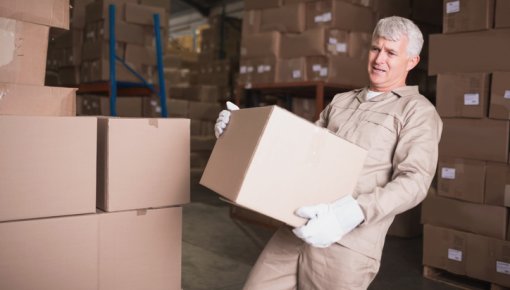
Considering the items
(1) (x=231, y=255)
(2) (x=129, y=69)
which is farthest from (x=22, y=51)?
(2) (x=129, y=69)

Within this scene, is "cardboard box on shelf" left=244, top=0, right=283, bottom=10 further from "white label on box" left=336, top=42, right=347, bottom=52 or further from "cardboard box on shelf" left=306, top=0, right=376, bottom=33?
"white label on box" left=336, top=42, right=347, bottom=52

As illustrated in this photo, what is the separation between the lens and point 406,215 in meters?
4.46

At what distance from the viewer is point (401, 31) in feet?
5.87

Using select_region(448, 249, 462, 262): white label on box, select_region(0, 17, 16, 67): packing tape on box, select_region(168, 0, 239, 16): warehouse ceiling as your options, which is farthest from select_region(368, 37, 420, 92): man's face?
select_region(168, 0, 239, 16): warehouse ceiling

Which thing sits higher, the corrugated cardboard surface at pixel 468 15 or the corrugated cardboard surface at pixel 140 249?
the corrugated cardboard surface at pixel 468 15

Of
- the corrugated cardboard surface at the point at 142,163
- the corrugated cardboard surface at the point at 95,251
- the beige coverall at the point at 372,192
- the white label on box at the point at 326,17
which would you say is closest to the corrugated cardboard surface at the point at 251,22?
the white label on box at the point at 326,17

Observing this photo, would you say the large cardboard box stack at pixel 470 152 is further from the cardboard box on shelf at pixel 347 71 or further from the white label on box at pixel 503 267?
the cardboard box on shelf at pixel 347 71

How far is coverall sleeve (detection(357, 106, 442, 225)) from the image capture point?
1525mm

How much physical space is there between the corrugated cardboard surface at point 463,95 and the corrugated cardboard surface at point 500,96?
0.17 feet

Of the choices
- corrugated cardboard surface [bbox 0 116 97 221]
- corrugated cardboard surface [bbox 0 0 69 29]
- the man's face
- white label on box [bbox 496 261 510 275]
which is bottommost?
white label on box [bbox 496 261 510 275]

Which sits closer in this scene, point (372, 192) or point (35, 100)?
point (372, 192)

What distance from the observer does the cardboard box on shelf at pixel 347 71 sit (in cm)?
424

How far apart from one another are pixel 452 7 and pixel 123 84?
11.3 feet

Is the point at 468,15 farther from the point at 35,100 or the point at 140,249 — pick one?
the point at 35,100
